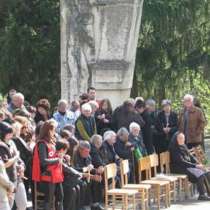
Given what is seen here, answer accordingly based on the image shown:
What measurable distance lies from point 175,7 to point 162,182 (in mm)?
11143

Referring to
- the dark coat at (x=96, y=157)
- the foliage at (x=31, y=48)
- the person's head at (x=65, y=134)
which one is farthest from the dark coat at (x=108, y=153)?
the foliage at (x=31, y=48)

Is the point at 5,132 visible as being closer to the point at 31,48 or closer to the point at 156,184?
the point at 156,184

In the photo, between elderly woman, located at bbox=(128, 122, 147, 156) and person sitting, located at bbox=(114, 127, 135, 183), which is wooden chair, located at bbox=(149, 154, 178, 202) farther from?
person sitting, located at bbox=(114, 127, 135, 183)

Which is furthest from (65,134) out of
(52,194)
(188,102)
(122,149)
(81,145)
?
(188,102)

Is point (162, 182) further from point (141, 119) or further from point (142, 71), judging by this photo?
point (142, 71)

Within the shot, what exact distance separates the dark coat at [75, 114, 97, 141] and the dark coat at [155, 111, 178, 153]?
2193 mm

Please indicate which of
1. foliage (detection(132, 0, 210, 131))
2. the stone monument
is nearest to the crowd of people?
the stone monument

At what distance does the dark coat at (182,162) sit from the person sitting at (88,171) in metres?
2.54

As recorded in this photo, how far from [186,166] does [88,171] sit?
308 cm

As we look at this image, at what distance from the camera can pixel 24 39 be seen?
937 inches

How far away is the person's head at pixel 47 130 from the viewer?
1236cm

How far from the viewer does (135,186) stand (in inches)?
551

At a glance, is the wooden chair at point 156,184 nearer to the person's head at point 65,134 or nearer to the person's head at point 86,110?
the person's head at point 86,110

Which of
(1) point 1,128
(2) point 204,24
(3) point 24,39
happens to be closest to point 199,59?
(2) point 204,24
